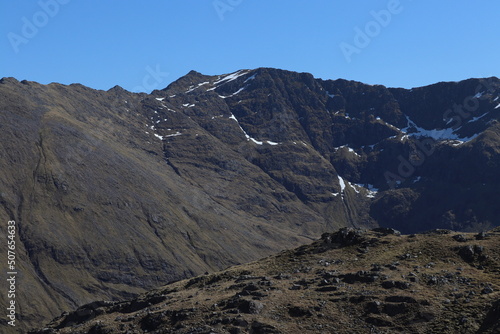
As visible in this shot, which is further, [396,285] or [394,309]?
[396,285]

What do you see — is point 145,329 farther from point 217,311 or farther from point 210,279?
point 210,279

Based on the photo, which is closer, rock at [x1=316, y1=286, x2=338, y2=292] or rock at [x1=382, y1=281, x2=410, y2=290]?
rock at [x1=382, y1=281, x2=410, y2=290]

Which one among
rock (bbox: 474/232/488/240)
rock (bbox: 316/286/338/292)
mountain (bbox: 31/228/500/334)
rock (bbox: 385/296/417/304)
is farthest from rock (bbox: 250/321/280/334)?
rock (bbox: 474/232/488/240)

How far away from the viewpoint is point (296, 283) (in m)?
82.6

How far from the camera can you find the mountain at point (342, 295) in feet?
224

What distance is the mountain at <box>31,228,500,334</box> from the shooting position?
6825 cm

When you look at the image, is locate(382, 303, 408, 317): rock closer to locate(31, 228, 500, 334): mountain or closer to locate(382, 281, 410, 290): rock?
Result: locate(31, 228, 500, 334): mountain

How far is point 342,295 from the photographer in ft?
246

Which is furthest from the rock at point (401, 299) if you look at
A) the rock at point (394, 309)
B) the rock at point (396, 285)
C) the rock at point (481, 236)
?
the rock at point (481, 236)

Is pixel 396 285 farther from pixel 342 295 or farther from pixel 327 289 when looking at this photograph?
pixel 327 289

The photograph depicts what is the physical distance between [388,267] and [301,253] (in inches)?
715

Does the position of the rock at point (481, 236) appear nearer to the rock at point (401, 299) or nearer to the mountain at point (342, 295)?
the mountain at point (342, 295)

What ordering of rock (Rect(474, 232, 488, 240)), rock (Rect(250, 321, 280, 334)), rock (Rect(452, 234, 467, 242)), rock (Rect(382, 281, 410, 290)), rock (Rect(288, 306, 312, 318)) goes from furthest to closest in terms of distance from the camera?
rock (Rect(474, 232, 488, 240)), rock (Rect(452, 234, 467, 242)), rock (Rect(382, 281, 410, 290)), rock (Rect(288, 306, 312, 318)), rock (Rect(250, 321, 280, 334))

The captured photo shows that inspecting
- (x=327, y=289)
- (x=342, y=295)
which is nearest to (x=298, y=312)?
(x=342, y=295)
